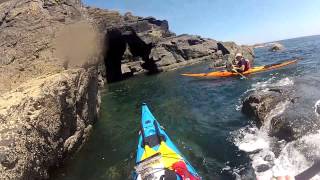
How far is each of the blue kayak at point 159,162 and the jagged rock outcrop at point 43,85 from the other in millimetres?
2736

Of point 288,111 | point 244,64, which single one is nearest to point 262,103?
point 288,111

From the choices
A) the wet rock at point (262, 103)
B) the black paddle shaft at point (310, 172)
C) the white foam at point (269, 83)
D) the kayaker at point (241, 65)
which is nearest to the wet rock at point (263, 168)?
the wet rock at point (262, 103)

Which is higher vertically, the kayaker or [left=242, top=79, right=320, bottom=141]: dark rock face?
the kayaker

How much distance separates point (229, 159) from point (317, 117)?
338 centimetres

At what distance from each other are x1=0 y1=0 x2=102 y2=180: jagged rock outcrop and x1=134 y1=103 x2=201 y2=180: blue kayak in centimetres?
274

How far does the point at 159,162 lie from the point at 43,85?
185 inches

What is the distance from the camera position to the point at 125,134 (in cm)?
1323

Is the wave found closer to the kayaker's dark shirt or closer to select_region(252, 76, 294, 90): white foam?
select_region(252, 76, 294, 90): white foam

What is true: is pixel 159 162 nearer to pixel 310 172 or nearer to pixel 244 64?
pixel 310 172

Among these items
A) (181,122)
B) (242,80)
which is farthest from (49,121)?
(242,80)

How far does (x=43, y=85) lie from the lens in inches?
380

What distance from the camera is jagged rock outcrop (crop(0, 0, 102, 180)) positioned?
7586mm

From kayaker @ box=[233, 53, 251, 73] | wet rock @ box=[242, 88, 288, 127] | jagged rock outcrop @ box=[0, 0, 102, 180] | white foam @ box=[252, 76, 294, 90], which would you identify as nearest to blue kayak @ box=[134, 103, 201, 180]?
jagged rock outcrop @ box=[0, 0, 102, 180]

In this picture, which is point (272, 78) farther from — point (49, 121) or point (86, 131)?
point (49, 121)
